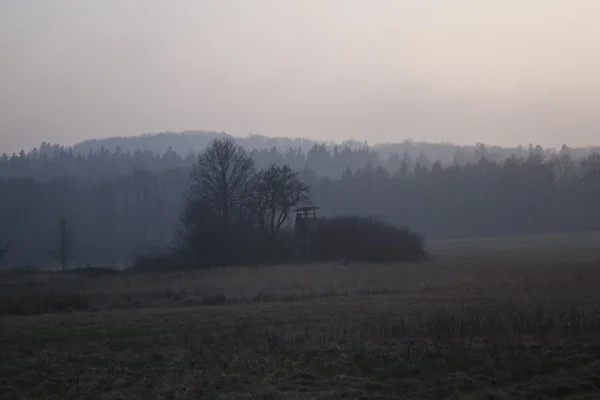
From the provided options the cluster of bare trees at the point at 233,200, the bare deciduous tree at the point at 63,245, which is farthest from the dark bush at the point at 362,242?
the bare deciduous tree at the point at 63,245

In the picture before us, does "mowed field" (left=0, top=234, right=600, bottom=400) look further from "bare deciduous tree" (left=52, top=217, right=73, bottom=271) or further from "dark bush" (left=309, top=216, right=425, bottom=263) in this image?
"bare deciduous tree" (left=52, top=217, right=73, bottom=271)

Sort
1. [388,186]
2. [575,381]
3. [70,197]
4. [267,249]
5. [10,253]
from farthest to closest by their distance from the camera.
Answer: [70,197] → [388,186] → [10,253] → [267,249] → [575,381]

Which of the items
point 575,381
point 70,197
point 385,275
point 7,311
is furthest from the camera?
point 70,197

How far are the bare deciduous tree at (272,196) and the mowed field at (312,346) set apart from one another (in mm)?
33228

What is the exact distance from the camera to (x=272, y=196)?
59.2 metres

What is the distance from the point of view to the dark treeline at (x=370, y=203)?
107 metres

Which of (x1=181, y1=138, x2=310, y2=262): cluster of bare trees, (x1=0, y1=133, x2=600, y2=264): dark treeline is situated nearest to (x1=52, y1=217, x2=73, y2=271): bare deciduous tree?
(x1=0, y1=133, x2=600, y2=264): dark treeline

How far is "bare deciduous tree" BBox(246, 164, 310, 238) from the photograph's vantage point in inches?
2333

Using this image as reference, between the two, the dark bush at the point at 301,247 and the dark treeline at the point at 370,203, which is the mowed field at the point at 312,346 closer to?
the dark bush at the point at 301,247

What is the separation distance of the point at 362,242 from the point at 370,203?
207ft

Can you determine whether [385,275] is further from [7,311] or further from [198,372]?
[198,372]

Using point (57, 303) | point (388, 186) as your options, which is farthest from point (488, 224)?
point (57, 303)

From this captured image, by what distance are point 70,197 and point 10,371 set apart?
123706mm

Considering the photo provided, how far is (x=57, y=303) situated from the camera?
25.2m
